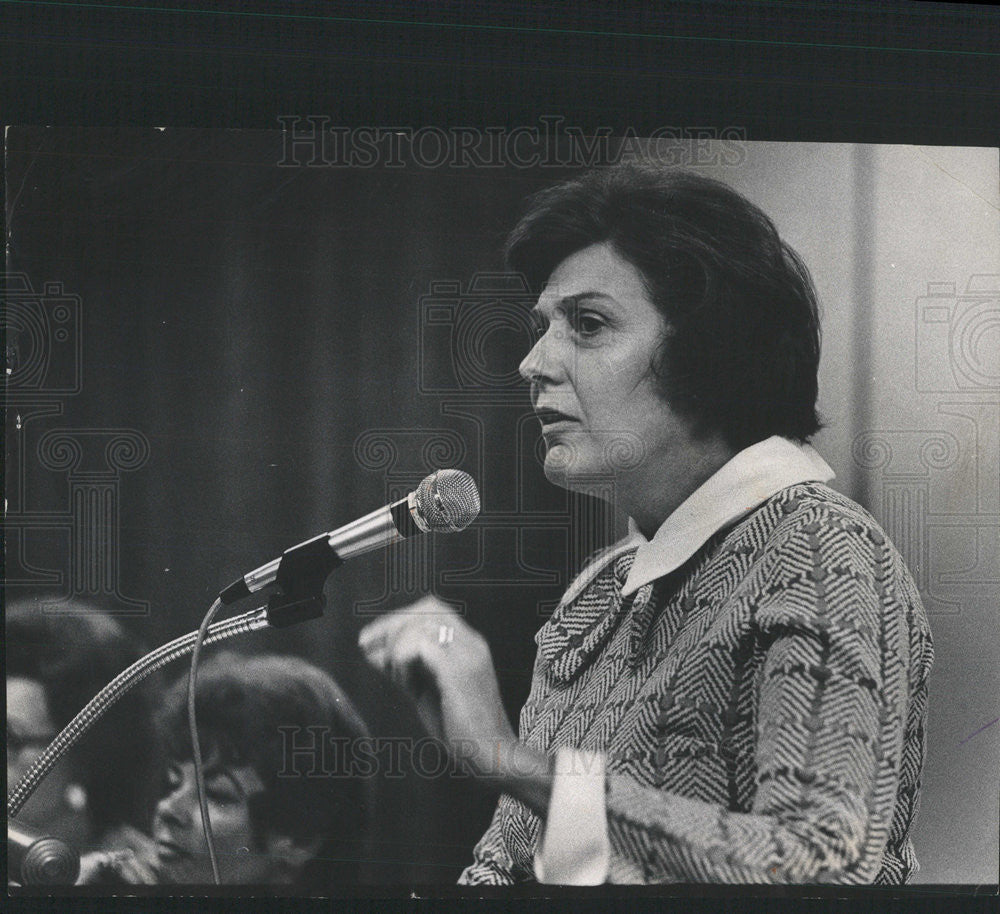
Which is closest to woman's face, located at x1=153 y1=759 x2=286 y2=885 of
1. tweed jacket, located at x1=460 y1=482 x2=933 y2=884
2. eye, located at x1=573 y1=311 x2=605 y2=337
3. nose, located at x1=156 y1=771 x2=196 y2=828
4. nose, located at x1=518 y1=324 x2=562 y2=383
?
nose, located at x1=156 y1=771 x2=196 y2=828

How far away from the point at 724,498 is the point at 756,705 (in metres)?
0.41

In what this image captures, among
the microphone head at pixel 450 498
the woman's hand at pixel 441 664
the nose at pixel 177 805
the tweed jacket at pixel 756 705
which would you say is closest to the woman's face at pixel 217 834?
the nose at pixel 177 805

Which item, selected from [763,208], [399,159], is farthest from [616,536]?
[399,159]

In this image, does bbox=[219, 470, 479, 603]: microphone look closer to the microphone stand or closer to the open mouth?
the microphone stand

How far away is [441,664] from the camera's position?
2.32 metres

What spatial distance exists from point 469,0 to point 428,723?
5.04ft

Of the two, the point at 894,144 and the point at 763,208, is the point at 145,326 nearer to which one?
the point at 763,208

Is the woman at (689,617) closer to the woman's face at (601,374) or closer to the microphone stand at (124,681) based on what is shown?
the woman's face at (601,374)

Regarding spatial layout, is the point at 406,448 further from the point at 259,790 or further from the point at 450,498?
the point at 259,790

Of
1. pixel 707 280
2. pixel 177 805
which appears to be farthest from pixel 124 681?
pixel 707 280

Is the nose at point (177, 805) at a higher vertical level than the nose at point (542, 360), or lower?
lower

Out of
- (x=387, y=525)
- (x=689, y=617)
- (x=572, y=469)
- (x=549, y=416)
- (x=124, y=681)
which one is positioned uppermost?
(x=549, y=416)

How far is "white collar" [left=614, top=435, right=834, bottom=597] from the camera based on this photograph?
2.24 m

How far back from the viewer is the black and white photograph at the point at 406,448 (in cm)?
230
